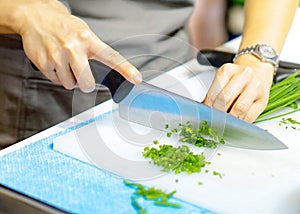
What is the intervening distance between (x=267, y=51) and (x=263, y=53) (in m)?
0.02

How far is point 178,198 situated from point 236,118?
21 cm

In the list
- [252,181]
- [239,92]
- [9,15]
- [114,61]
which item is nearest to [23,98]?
[9,15]

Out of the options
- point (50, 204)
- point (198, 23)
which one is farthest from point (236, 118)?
point (198, 23)

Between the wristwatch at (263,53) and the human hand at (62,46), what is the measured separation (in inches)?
14.4

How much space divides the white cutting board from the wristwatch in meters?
0.20

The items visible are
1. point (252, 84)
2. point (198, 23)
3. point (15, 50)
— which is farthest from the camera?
point (198, 23)

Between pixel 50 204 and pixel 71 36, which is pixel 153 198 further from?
pixel 71 36

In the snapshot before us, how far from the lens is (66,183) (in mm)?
853

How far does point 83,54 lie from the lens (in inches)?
37.5

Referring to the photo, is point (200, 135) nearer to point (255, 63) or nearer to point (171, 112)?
point (171, 112)

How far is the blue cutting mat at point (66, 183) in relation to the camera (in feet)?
2.63

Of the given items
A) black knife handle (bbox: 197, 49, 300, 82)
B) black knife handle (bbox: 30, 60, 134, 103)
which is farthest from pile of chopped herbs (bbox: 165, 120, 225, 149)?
black knife handle (bbox: 197, 49, 300, 82)

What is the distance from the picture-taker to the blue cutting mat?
2.63 ft

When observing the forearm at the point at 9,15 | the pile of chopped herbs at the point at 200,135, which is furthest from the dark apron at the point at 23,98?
the pile of chopped herbs at the point at 200,135
